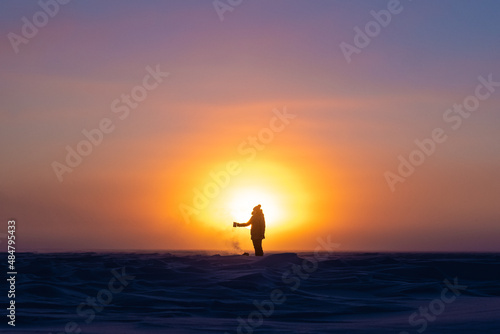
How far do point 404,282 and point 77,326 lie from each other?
7.80 meters

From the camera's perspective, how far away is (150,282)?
12.5 metres

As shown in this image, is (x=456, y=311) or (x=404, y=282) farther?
(x=404, y=282)

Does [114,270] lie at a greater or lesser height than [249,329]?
greater

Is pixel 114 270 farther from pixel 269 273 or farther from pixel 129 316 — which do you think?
pixel 129 316

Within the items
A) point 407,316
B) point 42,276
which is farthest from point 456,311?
point 42,276

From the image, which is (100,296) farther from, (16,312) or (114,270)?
(114,270)

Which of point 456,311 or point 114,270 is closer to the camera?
point 456,311

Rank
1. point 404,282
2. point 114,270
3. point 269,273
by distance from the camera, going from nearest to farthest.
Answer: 1. point 404,282
2. point 269,273
3. point 114,270

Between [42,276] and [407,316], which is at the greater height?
[42,276]

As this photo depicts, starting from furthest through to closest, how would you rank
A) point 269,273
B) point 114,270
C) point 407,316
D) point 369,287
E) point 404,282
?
point 114,270, point 269,273, point 404,282, point 369,287, point 407,316

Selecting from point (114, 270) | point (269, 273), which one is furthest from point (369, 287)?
point (114, 270)

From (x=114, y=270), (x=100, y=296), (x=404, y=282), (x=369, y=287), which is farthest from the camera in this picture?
(x=114, y=270)

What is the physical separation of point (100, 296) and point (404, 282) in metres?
6.20

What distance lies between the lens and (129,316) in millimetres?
8125
